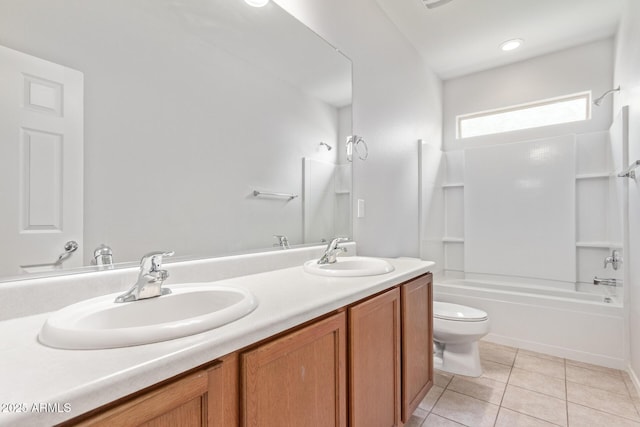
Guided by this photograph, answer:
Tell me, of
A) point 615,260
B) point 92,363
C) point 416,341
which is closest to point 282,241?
point 416,341

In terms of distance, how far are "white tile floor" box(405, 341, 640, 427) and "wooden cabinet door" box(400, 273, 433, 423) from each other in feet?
0.69

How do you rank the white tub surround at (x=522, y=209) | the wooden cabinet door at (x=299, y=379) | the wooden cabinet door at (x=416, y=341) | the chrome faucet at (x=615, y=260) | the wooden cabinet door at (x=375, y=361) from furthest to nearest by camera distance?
the white tub surround at (x=522, y=209) < the chrome faucet at (x=615, y=260) < the wooden cabinet door at (x=416, y=341) < the wooden cabinet door at (x=375, y=361) < the wooden cabinet door at (x=299, y=379)

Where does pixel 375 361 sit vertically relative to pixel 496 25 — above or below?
below

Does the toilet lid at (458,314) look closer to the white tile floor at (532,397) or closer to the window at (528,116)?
the white tile floor at (532,397)

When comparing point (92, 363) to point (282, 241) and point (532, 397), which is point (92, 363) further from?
point (532, 397)

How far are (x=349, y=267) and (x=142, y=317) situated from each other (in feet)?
3.61

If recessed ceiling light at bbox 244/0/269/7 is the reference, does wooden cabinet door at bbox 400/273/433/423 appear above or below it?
below

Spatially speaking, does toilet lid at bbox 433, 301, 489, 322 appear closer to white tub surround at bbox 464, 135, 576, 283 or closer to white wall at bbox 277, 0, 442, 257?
white wall at bbox 277, 0, 442, 257

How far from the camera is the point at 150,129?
1.07 m

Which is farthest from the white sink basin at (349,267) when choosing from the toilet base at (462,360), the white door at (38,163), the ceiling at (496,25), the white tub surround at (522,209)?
the white tub surround at (522,209)

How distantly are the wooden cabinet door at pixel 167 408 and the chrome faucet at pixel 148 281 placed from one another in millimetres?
368

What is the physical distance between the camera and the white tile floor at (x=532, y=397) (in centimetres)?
160

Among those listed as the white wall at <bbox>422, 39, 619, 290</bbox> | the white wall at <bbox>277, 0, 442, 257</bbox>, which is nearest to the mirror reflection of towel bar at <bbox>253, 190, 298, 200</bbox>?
the white wall at <bbox>277, 0, 442, 257</bbox>

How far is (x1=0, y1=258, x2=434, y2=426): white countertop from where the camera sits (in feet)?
1.40
